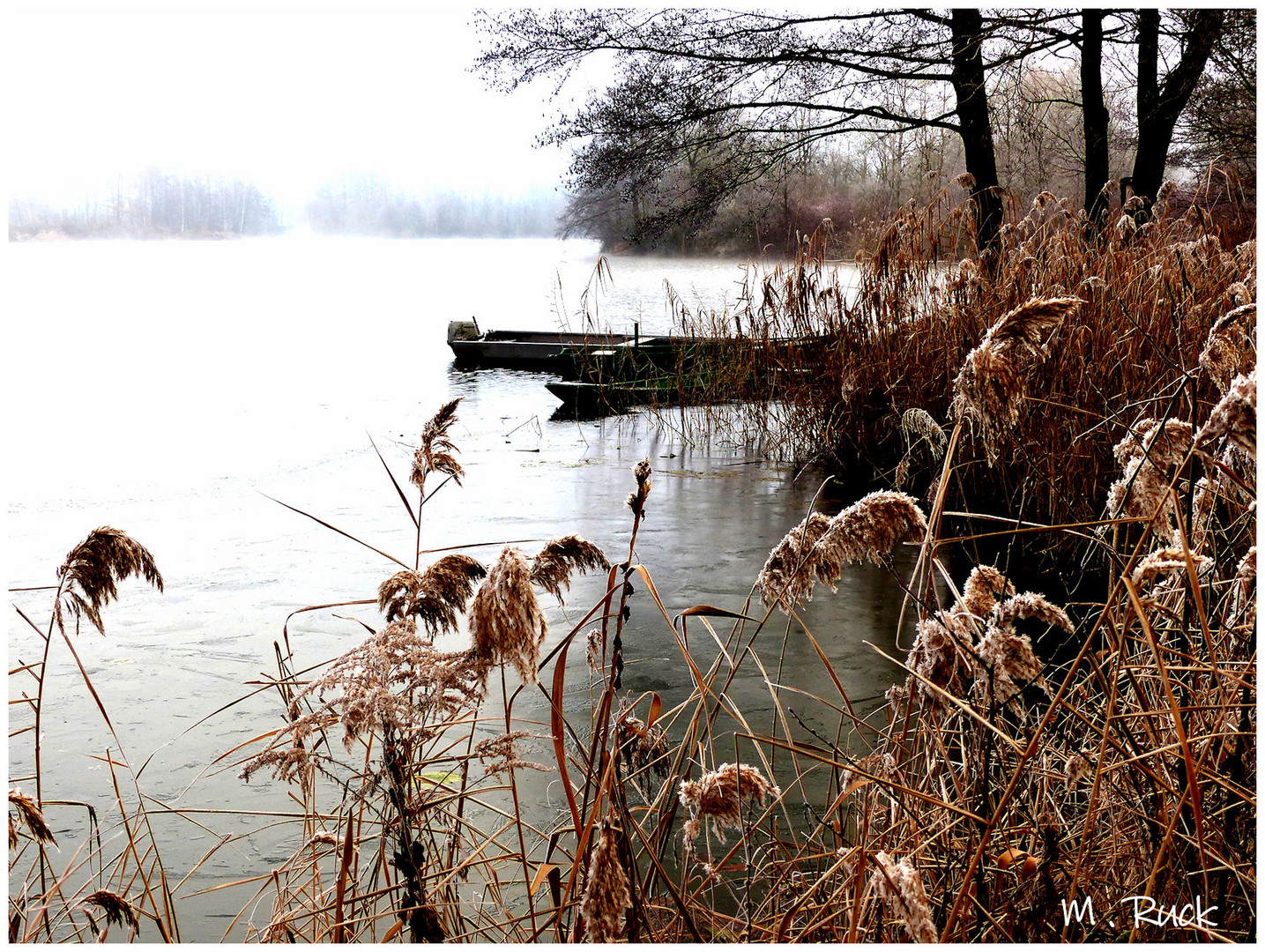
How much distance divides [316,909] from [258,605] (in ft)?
10.5

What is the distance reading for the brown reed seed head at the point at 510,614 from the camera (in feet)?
2.95

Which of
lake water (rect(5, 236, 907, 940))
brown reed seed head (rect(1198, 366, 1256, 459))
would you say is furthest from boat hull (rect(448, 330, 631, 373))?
brown reed seed head (rect(1198, 366, 1256, 459))

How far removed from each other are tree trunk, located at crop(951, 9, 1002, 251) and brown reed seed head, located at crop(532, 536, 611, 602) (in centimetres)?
824

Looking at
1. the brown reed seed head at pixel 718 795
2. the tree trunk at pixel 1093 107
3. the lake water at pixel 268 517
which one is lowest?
the lake water at pixel 268 517

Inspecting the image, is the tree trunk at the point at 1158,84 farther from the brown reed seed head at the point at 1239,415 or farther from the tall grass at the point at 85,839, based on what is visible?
the tall grass at the point at 85,839

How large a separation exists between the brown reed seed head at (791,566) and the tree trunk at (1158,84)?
24.9 ft

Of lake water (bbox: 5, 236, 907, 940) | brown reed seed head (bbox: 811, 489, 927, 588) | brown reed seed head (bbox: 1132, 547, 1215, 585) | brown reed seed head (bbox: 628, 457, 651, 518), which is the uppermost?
brown reed seed head (bbox: 628, 457, 651, 518)

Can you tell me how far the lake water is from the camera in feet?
10.4

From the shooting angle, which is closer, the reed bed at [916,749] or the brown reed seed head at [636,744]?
the reed bed at [916,749]

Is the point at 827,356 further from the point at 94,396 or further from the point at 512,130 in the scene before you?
the point at 94,396

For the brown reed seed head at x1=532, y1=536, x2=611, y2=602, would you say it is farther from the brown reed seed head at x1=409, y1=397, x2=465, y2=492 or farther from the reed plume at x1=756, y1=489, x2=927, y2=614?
the brown reed seed head at x1=409, y1=397, x2=465, y2=492

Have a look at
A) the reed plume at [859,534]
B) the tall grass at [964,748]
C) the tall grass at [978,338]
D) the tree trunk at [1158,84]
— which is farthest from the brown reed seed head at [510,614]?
the tree trunk at [1158,84]

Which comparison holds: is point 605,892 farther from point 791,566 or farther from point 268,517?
point 268,517

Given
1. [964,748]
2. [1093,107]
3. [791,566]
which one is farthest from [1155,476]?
[1093,107]
